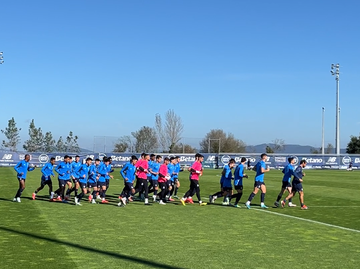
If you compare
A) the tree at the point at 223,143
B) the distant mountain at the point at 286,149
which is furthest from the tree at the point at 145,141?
the distant mountain at the point at 286,149

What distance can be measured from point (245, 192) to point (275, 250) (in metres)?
17.6

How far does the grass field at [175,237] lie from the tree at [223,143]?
3256 inches

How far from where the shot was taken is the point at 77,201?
778 inches

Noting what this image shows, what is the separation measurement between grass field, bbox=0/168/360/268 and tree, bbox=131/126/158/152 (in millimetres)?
70395

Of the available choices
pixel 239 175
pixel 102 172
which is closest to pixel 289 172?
pixel 239 175

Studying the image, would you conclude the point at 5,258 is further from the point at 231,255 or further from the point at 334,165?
the point at 334,165

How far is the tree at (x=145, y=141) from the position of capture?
90.0 meters

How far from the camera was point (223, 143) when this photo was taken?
10600 cm

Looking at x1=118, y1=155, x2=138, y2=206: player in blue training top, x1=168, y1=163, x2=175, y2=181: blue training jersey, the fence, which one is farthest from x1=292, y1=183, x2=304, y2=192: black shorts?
the fence

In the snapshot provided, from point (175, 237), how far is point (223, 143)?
94224 mm

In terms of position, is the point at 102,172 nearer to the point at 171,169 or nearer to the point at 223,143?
the point at 171,169

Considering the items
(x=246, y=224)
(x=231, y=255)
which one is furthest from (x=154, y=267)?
(x=246, y=224)

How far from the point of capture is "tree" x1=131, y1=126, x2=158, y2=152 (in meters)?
90.0

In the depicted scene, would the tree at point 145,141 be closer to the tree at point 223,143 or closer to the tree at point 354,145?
the tree at point 223,143
